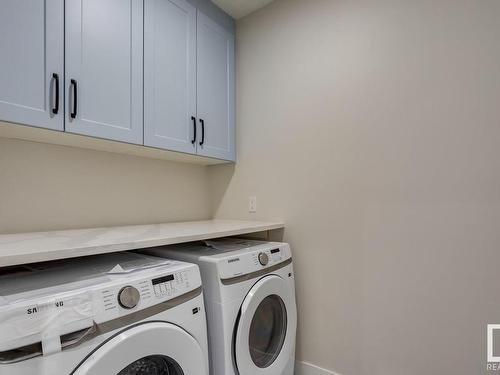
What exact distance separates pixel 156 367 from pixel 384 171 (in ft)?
4.54

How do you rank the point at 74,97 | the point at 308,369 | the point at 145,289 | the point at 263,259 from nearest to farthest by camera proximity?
the point at 145,289
the point at 74,97
the point at 263,259
the point at 308,369

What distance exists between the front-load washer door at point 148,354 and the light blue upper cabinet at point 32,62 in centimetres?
93

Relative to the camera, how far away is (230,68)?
6.95ft

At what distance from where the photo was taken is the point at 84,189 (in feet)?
5.34

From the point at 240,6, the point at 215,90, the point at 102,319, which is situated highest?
the point at 240,6

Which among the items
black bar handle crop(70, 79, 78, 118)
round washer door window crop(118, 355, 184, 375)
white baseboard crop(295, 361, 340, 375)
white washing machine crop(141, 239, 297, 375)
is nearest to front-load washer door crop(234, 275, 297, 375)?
white washing machine crop(141, 239, 297, 375)

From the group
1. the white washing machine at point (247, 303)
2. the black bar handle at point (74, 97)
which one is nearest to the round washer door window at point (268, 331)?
the white washing machine at point (247, 303)

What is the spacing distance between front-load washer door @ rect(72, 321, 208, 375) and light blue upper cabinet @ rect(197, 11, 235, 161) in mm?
1163

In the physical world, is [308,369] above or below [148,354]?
below

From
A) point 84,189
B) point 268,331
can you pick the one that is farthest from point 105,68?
point 268,331

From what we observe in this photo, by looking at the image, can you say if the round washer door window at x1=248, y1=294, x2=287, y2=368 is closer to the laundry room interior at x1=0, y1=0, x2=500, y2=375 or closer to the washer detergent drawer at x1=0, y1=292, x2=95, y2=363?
the laundry room interior at x1=0, y1=0, x2=500, y2=375

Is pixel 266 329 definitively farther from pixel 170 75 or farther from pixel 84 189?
pixel 170 75

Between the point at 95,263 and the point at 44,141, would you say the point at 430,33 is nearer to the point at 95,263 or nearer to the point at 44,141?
the point at 95,263

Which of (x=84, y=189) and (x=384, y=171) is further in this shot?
(x=84, y=189)
